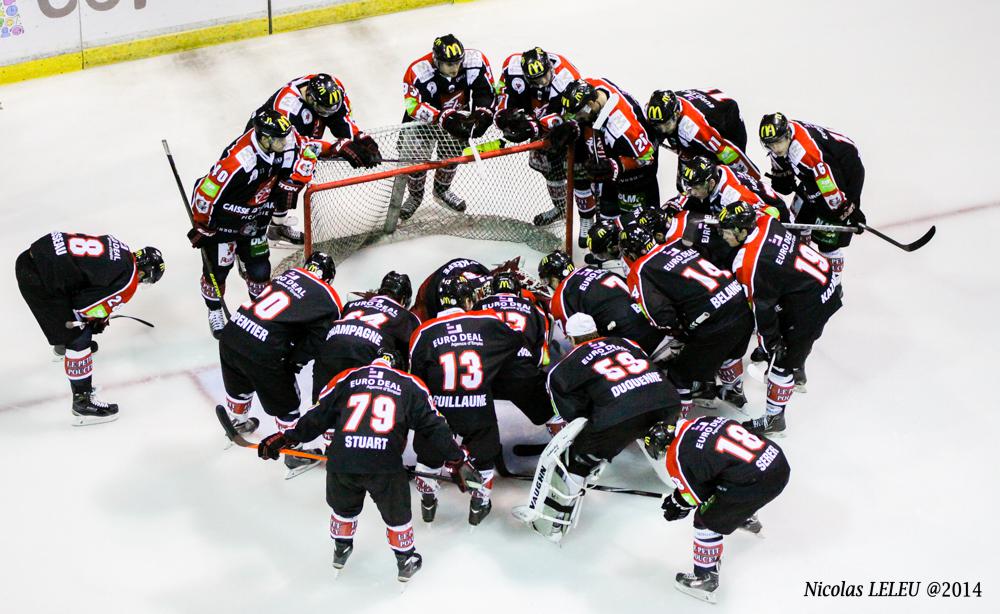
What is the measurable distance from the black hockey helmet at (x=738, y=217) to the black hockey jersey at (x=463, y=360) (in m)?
1.08

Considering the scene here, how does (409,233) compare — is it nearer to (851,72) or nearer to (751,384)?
(751,384)

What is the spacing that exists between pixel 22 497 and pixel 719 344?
3.01 meters

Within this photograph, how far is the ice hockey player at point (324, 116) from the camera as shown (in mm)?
6457

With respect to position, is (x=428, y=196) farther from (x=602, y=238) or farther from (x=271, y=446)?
(x=271, y=446)

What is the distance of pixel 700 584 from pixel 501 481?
1011mm

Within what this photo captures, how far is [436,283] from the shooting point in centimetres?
595

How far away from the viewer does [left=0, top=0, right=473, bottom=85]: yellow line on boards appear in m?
8.38

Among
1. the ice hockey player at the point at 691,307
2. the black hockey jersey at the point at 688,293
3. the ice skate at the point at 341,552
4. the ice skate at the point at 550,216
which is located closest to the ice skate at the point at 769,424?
the ice hockey player at the point at 691,307

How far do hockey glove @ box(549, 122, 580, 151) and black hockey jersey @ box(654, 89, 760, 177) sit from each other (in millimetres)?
446

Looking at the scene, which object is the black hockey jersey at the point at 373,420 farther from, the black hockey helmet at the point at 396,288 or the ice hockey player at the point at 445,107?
the ice hockey player at the point at 445,107

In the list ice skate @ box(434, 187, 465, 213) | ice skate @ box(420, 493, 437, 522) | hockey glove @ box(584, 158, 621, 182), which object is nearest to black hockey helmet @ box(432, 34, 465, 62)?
ice skate @ box(434, 187, 465, 213)

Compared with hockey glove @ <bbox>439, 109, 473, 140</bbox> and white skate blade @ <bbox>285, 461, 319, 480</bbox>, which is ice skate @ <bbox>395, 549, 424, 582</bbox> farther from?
hockey glove @ <bbox>439, 109, 473, 140</bbox>

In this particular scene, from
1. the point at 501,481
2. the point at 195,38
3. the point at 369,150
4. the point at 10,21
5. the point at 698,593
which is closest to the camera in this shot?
the point at 698,593


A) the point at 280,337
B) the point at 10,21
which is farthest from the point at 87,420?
the point at 10,21
